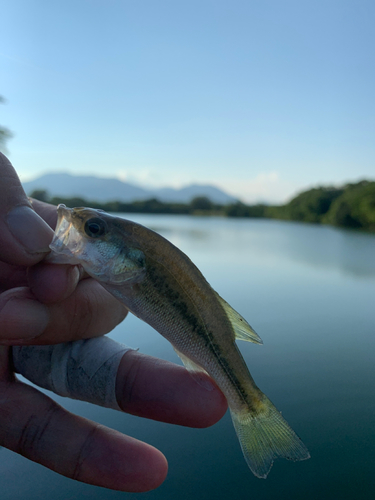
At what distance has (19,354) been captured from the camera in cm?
102

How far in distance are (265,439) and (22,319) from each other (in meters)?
0.60

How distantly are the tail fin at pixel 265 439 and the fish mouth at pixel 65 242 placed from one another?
0.53 meters

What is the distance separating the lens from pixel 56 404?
3.00ft

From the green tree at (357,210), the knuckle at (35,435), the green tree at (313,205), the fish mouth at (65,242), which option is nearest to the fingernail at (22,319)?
the fish mouth at (65,242)

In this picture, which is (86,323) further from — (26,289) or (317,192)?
(317,192)

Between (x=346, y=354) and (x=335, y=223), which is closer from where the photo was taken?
(x=346, y=354)

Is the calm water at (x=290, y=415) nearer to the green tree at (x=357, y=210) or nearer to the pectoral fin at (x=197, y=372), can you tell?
the pectoral fin at (x=197, y=372)

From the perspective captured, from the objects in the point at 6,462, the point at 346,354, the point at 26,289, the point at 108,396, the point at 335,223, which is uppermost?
the point at 335,223

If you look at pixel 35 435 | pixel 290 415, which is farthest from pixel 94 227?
pixel 290 415

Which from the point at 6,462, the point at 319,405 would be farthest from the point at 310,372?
the point at 6,462

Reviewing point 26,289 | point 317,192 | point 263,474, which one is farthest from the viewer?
point 317,192

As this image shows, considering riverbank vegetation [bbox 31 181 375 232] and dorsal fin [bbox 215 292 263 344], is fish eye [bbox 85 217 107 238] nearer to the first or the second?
dorsal fin [bbox 215 292 263 344]

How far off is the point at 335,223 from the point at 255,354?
6975 mm

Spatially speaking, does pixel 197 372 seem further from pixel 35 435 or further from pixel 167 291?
pixel 35 435
